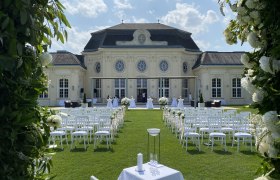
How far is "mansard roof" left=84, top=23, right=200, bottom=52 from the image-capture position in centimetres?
4253

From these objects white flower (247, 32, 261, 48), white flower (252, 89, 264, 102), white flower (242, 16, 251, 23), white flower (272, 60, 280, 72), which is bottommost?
white flower (252, 89, 264, 102)

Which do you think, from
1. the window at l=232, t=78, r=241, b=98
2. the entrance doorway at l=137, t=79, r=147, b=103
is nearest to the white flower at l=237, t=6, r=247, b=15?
the window at l=232, t=78, r=241, b=98

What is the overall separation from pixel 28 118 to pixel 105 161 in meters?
6.10

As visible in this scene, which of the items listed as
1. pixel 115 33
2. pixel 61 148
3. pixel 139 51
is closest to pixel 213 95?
pixel 139 51

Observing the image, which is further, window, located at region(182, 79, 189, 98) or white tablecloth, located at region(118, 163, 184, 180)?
window, located at region(182, 79, 189, 98)

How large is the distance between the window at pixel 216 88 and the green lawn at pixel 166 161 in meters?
29.9

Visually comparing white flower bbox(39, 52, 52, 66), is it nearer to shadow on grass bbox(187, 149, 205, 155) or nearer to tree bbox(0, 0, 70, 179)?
tree bbox(0, 0, 70, 179)

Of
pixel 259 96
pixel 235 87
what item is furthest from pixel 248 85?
pixel 235 87

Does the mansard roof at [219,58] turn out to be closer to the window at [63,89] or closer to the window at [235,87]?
the window at [235,87]

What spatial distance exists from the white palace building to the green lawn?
92.7 feet

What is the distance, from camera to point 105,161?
7.94 m

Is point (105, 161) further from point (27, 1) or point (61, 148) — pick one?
point (27, 1)

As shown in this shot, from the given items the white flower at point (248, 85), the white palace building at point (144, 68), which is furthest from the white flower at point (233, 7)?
the white palace building at point (144, 68)

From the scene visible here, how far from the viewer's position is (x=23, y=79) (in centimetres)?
217
